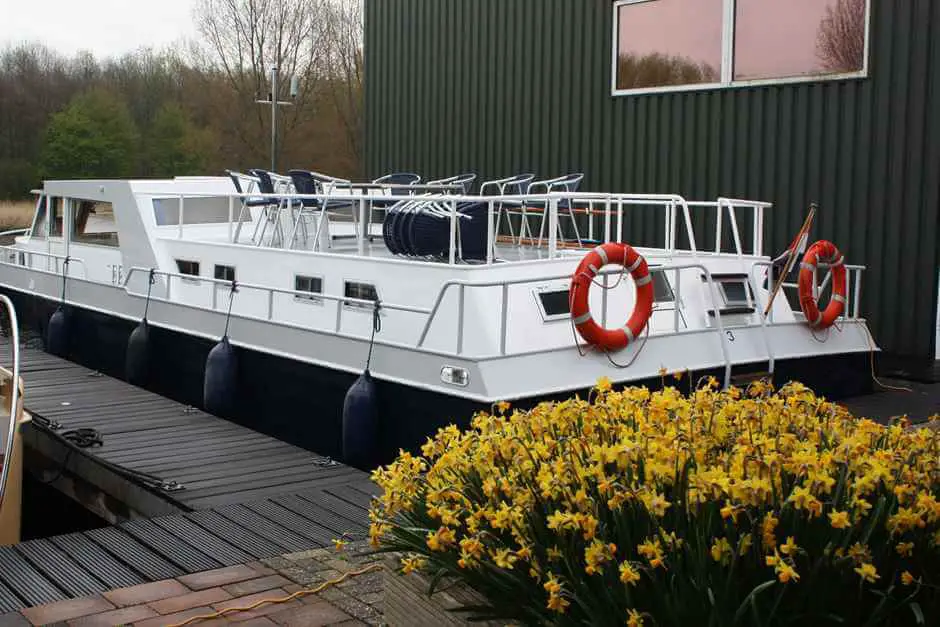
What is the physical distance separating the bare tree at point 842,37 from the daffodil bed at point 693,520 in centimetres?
776

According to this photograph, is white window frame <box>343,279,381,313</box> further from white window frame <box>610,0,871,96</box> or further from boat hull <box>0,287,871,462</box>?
white window frame <box>610,0,871,96</box>

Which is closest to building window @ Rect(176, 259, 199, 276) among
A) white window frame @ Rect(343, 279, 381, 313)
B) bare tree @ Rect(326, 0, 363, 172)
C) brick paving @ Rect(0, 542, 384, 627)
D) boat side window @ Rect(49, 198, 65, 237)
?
white window frame @ Rect(343, 279, 381, 313)

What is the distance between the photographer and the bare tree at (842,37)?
423 inches

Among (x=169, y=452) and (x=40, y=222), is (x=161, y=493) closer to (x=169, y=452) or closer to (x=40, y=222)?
(x=169, y=452)

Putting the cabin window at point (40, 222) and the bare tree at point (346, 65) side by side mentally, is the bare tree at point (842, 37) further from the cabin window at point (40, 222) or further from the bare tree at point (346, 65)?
the bare tree at point (346, 65)

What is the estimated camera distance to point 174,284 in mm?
11156

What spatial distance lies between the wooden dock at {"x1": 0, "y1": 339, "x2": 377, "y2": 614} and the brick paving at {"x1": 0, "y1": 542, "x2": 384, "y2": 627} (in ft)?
0.78

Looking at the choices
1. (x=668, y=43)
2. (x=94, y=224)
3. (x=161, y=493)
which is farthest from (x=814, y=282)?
(x=94, y=224)

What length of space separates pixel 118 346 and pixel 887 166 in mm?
8302

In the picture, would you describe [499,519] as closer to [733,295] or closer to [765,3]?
[733,295]

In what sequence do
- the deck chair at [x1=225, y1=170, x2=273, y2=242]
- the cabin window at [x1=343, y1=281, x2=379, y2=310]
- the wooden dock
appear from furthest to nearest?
the deck chair at [x1=225, y1=170, x2=273, y2=242]
the cabin window at [x1=343, y1=281, x2=379, y2=310]
the wooden dock

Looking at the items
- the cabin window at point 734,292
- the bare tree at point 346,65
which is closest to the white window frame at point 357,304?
the cabin window at point 734,292

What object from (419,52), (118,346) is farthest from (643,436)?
(419,52)

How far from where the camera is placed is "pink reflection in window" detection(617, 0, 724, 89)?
1219 cm
